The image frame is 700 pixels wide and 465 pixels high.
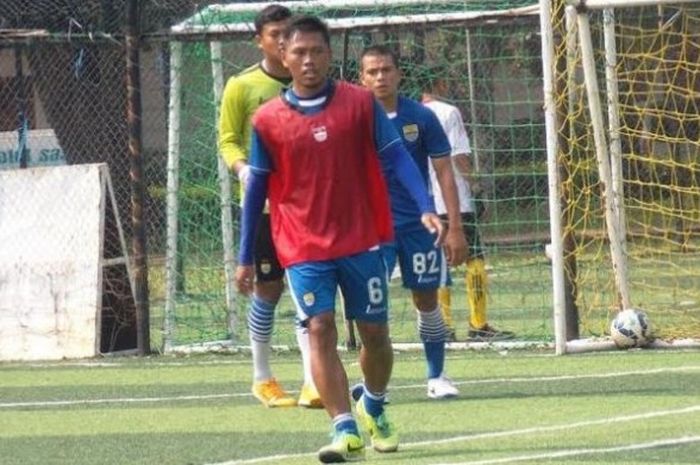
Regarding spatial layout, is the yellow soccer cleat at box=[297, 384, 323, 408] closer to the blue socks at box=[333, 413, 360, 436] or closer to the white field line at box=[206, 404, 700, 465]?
the white field line at box=[206, 404, 700, 465]

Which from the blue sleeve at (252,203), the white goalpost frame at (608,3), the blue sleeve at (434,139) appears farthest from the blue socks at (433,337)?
the white goalpost frame at (608,3)

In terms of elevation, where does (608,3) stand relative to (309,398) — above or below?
above

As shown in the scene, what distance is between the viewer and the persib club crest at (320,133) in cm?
930

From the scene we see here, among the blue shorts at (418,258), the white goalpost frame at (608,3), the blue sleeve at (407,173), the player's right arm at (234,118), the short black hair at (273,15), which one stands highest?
the white goalpost frame at (608,3)

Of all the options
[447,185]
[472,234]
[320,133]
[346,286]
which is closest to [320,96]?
[320,133]

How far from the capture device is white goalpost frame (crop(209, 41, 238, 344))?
622 inches

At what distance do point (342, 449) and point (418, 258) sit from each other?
7.92ft

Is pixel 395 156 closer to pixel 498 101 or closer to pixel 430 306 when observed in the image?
pixel 430 306

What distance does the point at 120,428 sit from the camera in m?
11.1

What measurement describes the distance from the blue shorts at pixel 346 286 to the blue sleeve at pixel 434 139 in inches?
72.8

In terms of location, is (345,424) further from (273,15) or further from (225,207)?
(225,207)

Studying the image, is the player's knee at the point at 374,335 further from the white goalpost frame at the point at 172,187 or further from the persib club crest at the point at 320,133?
the white goalpost frame at the point at 172,187

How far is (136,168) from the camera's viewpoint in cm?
1555

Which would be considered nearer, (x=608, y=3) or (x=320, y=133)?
(x=320, y=133)
